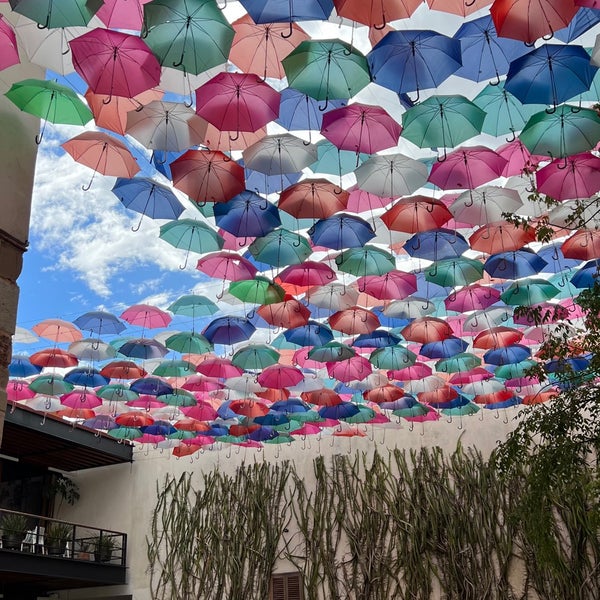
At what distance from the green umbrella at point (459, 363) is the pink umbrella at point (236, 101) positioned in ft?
18.1

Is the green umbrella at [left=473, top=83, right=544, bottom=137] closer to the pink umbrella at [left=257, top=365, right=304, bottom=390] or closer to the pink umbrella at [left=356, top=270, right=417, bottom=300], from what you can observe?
the pink umbrella at [left=356, top=270, right=417, bottom=300]

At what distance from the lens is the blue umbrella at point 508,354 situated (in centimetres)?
978

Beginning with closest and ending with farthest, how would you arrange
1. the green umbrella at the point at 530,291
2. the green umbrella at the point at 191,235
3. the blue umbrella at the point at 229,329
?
the green umbrella at the point at 191,235
the green umbrella at the point at 530,291
the blue umbrella at the point at 229,329

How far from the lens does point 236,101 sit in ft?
17.5

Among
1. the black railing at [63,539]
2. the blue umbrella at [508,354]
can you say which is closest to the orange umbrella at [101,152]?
the blue umbrella at [508,354]

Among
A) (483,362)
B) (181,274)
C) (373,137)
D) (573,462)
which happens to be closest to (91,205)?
(181,274)

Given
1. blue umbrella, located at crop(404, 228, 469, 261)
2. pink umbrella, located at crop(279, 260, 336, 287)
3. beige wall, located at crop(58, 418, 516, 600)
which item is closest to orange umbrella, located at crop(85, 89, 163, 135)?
pink umbrella, located at crop(279, 260, 336, 287)

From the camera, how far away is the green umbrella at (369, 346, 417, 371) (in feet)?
31.7

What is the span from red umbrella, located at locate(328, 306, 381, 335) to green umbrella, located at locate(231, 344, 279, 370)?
1274 mm

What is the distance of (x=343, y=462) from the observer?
539 inches

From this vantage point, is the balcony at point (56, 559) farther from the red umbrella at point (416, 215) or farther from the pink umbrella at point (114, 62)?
the pink umbrella at point (114, 62)

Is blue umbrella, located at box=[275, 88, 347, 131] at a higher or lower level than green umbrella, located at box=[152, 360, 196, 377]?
higher

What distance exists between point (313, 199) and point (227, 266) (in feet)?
4.64

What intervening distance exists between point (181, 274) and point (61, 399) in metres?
3.16
